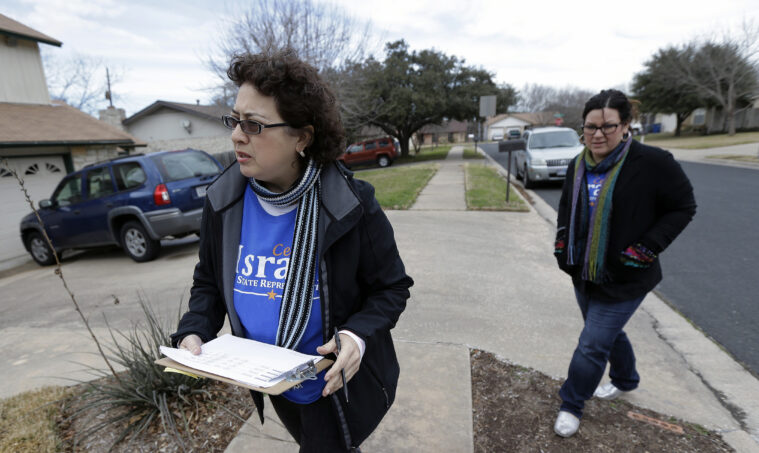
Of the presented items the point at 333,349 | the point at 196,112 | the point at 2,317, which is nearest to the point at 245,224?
the point at 333,349

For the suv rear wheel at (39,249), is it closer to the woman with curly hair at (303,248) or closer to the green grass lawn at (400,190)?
the green grass lawn at (400,190)

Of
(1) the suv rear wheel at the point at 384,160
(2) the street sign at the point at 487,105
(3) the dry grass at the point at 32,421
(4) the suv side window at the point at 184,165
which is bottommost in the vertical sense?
(3) the dry grass at the point at 32,421

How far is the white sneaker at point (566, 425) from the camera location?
222cm

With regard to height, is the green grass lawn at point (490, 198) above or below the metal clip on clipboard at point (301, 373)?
below

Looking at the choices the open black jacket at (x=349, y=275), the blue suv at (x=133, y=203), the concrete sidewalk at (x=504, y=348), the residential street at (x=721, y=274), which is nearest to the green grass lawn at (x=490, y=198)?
the concrete sidewalk at (x=504, y=348)

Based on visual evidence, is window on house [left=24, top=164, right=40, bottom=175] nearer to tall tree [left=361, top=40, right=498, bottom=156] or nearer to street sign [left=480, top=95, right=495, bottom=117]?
street sign [left=480, top=95, right=495, bottom=117]

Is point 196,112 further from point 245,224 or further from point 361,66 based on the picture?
point 245,224

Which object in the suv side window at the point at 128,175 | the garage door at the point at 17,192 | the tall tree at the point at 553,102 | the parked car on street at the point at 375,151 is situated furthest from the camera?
the tall tree at the point at 553,102

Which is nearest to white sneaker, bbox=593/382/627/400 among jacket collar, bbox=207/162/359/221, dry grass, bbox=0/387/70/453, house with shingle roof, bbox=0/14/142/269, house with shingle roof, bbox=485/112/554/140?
jacket collar, bbox=207/162/359/221

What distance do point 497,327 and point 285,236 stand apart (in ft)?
8.94

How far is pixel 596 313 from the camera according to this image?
2.20 m

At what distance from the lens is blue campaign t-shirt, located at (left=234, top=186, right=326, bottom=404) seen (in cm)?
140

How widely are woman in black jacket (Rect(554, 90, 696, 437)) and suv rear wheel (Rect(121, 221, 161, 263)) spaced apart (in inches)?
256

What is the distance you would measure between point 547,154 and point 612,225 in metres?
10.1
